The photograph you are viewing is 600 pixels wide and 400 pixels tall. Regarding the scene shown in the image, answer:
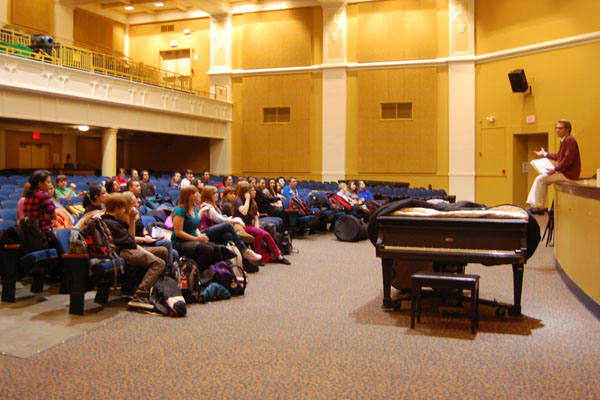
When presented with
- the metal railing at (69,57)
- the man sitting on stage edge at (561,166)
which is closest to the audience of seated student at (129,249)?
the man sitting on stage edge at (561,166)

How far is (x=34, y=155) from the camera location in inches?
739

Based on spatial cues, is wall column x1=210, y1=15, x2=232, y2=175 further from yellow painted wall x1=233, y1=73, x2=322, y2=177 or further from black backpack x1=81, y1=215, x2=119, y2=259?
black backpack x1=81, y1=215, x2=119, y2=259

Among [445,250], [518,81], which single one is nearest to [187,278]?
[445,250]

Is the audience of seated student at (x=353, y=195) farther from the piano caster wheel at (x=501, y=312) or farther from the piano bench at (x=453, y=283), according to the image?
the piano bench at (x=453, y=283)

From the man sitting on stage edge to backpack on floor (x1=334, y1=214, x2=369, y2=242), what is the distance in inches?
142

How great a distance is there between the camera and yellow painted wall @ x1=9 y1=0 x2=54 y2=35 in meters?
16.9

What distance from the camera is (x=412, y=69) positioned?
56.6 feet

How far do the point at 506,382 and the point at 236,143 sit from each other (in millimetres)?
17104

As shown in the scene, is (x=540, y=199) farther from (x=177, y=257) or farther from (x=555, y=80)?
(x=555, y=80)

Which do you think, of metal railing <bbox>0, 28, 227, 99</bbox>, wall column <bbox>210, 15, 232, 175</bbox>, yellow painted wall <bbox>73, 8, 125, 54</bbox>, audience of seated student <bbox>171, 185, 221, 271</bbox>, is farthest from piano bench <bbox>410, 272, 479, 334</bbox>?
yellow painted wall <bbox>73, 8, 125, 54</bbox>

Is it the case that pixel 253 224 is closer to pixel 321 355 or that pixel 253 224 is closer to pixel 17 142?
pixel 321 355

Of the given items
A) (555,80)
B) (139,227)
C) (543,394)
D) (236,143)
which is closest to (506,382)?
(543,394)

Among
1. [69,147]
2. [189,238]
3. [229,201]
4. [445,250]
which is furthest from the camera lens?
[69,147]

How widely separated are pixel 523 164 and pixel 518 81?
257cm
